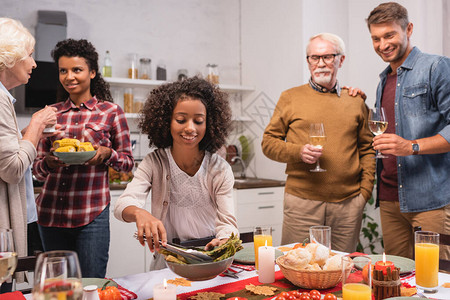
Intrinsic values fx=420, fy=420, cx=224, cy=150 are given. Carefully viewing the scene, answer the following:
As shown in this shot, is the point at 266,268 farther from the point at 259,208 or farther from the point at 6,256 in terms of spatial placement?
the point at 259,208

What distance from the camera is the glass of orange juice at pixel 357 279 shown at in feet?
3.37

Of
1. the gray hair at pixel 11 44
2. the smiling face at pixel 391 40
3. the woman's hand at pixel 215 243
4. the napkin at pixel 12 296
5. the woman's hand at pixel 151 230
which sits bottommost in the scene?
the napkin at pixel 12 296

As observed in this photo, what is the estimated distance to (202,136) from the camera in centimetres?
179

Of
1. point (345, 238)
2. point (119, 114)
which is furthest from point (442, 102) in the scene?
point (119, 114)

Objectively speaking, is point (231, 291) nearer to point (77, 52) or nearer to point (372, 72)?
point (77, 52)


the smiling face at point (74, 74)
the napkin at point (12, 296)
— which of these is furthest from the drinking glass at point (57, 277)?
the smiling face at point (74, 74)

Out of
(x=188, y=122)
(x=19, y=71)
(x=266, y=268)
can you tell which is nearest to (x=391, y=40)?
(x=188, y=122)

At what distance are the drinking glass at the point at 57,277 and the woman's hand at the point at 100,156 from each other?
49.9 inches

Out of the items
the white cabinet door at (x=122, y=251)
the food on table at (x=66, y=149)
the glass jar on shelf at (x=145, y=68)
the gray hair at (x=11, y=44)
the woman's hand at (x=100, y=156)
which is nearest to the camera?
the gray hair at (x=11, y=44)

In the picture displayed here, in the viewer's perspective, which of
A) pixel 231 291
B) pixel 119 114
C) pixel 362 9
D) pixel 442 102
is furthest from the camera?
pixel 362 9

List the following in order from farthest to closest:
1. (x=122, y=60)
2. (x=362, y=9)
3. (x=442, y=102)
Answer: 1. (x=122, y=60)
2. (x=362, y=9)
3. (x=442, y=102)

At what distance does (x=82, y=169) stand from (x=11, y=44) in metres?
0.68

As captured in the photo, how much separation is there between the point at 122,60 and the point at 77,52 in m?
2.03

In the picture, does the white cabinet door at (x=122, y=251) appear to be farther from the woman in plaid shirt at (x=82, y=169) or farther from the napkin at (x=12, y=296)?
the napkin at (x=12, y=296)
